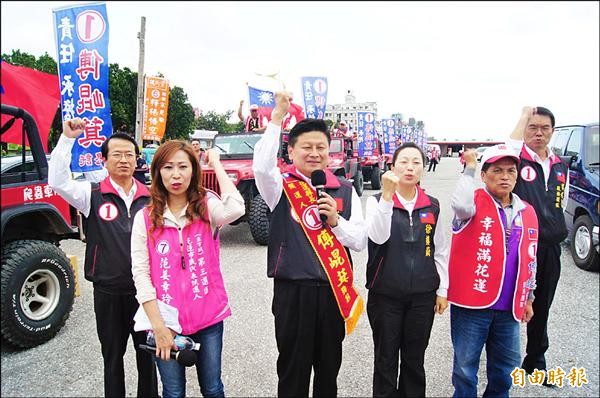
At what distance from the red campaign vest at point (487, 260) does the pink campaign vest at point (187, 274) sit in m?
1.24

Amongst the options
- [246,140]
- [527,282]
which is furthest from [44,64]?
[527,282]

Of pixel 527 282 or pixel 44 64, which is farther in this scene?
pixel 44 64

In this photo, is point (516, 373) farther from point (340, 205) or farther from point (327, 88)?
point (327, 88)

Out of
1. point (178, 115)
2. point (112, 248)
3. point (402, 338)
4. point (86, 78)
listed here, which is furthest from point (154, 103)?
point (178, 115)

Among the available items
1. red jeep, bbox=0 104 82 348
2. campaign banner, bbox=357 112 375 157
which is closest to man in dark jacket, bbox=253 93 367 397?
red jeep, bbox=0 104 82 348

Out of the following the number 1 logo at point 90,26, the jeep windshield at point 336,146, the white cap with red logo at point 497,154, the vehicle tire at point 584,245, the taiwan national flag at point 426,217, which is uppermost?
the number 1 logo at point 90,26

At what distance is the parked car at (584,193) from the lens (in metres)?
4.62

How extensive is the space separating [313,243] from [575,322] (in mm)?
2985

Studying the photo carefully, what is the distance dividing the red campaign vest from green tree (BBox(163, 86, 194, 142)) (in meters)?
29.2

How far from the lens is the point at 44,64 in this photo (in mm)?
16062

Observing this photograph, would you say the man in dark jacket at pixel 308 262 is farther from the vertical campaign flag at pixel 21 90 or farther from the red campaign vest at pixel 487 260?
the vertical campaign flag at pixel 21 90

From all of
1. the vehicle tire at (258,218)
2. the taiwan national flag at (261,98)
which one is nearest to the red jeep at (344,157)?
the taiwan national flag at (261,98)

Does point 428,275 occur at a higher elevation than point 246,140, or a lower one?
lower

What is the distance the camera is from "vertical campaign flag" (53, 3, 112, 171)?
4852 mm
